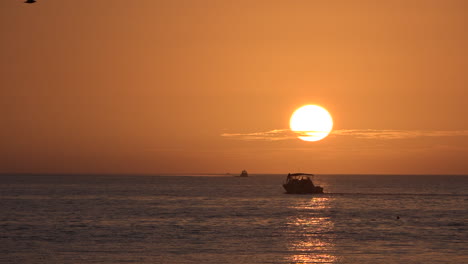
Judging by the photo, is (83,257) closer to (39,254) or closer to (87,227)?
(39,254)

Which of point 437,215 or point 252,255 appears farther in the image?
point 437,215

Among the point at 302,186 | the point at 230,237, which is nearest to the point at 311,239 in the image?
the point at 230,237

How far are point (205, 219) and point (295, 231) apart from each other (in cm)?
1792

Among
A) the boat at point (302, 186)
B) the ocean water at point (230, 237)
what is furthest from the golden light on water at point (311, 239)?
the boat at point (302, 186)

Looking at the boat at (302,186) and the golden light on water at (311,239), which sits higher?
the boat at (302,186)

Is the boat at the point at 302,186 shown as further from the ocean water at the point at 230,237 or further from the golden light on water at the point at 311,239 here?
the golden light on water at the point at 311,239

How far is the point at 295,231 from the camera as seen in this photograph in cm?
6938

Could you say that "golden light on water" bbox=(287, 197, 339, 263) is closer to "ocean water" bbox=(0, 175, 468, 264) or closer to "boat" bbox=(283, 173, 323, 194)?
"ocean water" bbox=(0, 175, 468, 264)

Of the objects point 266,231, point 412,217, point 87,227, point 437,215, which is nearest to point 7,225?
point 87,227

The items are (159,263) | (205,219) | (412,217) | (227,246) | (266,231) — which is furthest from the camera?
(412,217)

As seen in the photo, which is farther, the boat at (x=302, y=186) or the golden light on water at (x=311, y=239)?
the boat at (x=302, y=186)

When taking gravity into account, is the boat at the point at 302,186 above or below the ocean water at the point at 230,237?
above

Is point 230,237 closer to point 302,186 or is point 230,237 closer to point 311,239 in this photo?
point 311,239

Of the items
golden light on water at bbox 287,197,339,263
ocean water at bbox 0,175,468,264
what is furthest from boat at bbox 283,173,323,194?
golden light on water at bbox 287,197,339,263
